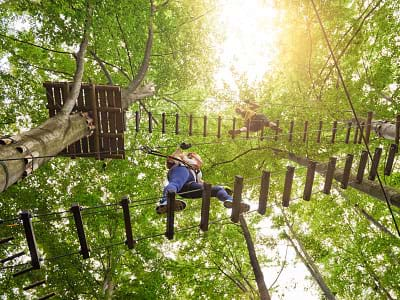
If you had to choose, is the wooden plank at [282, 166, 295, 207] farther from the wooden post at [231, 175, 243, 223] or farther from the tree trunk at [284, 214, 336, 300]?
the tree trunk at [284, 214, 336, 300]

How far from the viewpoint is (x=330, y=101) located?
7848 mm

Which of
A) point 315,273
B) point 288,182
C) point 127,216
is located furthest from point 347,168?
point 315,273

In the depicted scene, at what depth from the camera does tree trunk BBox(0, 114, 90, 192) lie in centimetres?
299

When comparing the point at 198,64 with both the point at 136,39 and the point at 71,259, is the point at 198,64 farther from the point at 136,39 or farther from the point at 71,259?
the point at 71,259

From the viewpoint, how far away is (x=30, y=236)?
8.50 feet

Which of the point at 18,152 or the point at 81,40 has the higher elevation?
the point at 81,40

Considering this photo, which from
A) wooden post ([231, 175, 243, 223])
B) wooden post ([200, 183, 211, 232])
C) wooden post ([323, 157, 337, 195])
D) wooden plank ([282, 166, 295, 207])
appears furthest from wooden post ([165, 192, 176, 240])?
wooden post ([323, 157, 337, 195])

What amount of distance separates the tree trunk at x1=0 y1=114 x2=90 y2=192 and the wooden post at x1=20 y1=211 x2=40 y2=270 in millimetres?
685

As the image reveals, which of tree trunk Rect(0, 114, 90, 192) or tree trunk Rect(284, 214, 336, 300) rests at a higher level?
tree trunk Rect(0, 114, 90, 192)

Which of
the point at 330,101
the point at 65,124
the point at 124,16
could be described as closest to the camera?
the point at 65,124

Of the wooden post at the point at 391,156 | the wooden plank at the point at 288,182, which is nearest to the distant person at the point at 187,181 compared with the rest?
the wooden plank at the point at 288,182

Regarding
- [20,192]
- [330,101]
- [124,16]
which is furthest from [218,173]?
[20,192]

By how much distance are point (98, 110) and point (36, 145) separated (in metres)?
2.18

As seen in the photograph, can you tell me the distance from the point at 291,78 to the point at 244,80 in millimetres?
2092
